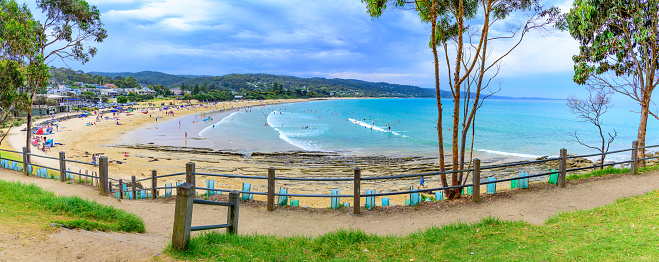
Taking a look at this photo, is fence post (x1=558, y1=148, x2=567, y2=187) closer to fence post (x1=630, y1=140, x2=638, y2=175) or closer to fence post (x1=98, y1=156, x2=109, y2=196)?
fence post (x1=630, y1=140, x2=638, y2=175)

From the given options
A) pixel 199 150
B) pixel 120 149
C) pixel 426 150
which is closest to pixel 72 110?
pixel 120 149

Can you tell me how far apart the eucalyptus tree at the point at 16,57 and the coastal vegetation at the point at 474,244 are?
46.1 ft

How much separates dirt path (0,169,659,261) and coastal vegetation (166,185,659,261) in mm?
A: 694

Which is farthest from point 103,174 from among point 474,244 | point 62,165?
point 474,244

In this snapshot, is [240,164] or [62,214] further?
[240,164]

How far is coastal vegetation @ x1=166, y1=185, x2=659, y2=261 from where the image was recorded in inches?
169

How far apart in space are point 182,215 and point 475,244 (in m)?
3.98

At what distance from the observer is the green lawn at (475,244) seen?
4289 millimetres

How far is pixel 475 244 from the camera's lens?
197 inches

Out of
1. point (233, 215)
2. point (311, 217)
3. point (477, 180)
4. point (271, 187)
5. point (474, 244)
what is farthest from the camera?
point (477, 180)

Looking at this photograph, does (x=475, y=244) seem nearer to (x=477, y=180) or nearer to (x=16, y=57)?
(x=477, y=180)

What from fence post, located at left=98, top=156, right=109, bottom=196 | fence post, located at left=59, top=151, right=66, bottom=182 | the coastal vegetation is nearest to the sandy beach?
fence post, located at left=98, top=156, right=109, bottom=196

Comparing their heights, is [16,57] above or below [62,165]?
above

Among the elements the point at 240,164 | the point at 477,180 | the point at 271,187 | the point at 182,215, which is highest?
the point at 182,215
